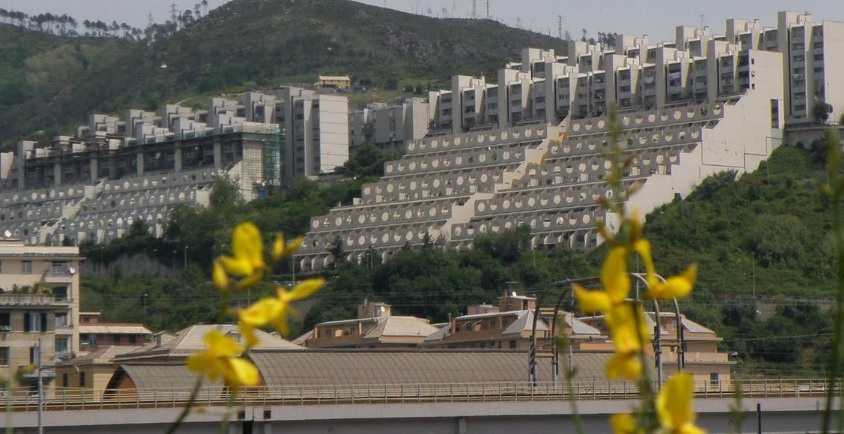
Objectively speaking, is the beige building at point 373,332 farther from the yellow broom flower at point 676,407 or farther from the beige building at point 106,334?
the yellow broom flower at point 676,407

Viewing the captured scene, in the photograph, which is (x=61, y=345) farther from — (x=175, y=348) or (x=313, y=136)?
(x=313, y=136)

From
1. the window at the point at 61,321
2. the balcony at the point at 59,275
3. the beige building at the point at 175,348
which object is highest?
the balcony at the point at 59,275

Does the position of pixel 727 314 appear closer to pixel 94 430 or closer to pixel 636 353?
pixel 94 430

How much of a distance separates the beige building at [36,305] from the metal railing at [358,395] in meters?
14.4

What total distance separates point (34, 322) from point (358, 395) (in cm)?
2839

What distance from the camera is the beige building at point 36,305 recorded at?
76.8 metres

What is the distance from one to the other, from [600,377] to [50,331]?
26.7 m

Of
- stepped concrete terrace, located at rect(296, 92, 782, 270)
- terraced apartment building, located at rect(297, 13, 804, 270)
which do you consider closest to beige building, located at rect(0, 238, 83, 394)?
stepped concrete terrace, located at rect(296, 92, 782, 270)

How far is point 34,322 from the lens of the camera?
3093 inches

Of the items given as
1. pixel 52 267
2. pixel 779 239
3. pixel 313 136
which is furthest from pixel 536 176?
pixel 52 267

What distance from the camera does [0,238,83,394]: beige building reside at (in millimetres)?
76812

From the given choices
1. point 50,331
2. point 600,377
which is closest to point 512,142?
point 50,331

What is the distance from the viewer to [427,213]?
132m

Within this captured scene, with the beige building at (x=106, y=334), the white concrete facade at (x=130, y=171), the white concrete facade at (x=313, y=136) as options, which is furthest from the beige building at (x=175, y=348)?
the white concrete facade at (x=313, y=136)
